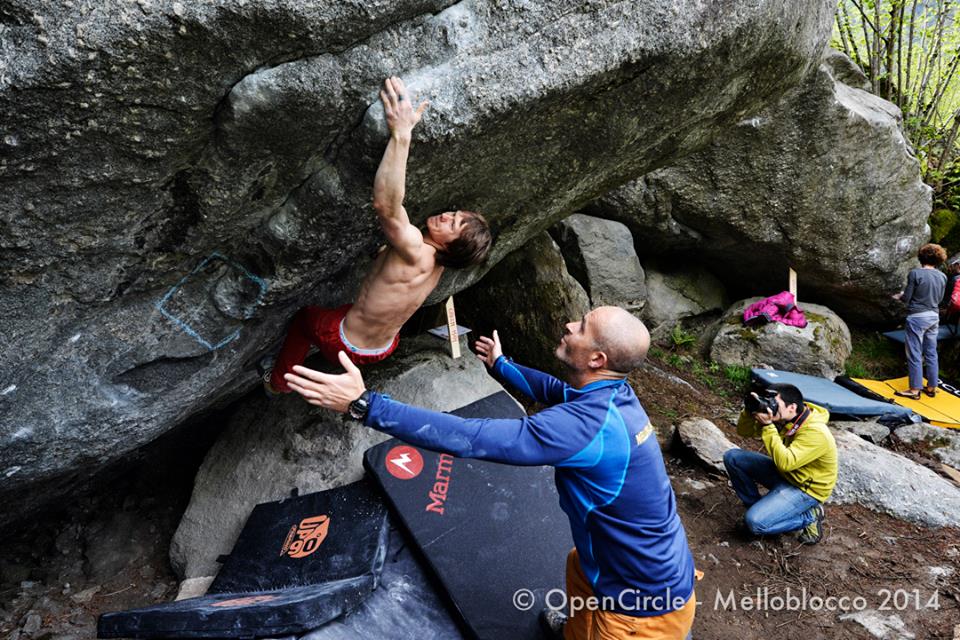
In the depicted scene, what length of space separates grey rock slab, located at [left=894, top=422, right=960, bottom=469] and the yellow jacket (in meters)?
3.39

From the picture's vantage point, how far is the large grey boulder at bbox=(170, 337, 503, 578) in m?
4.89

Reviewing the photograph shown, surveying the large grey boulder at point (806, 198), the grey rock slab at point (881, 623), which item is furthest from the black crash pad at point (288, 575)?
the large grey boulder at point (806, 198)

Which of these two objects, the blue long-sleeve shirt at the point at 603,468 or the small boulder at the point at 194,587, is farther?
the small boulder at the point at 194,587

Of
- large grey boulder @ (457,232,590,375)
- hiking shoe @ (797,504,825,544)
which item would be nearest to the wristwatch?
large grey boulder @ (457,232,590,375)

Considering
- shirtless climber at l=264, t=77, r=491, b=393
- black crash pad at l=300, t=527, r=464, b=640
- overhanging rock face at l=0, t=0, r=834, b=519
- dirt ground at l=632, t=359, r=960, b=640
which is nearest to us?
overhanging rock face at l=0, t=0, r=834, b=519

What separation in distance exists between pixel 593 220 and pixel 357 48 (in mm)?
6732

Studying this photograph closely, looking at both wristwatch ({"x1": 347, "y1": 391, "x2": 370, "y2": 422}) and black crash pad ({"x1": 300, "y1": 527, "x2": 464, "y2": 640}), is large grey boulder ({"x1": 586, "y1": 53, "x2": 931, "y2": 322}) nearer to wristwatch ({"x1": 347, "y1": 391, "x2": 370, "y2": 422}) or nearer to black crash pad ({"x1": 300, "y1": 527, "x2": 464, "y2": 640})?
black crash pad ({"x1": 300, "y1": 527, "x2": 464, "y2": 640})

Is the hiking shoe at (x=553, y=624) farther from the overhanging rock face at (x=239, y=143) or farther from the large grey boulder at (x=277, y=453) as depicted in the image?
the overhanging rock face at (x=239, y=143)

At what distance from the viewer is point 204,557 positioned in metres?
4.82

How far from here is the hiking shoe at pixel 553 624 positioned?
Result: 12.2 ft

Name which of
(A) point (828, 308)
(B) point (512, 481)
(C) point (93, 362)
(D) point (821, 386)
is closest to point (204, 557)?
(C) point (93, 362)

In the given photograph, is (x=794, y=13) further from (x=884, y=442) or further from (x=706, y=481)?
(x=884, y=442)

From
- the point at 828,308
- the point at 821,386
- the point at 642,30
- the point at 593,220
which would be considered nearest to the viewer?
the point at 642,30

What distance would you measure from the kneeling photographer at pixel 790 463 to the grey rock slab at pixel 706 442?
0.86 m
